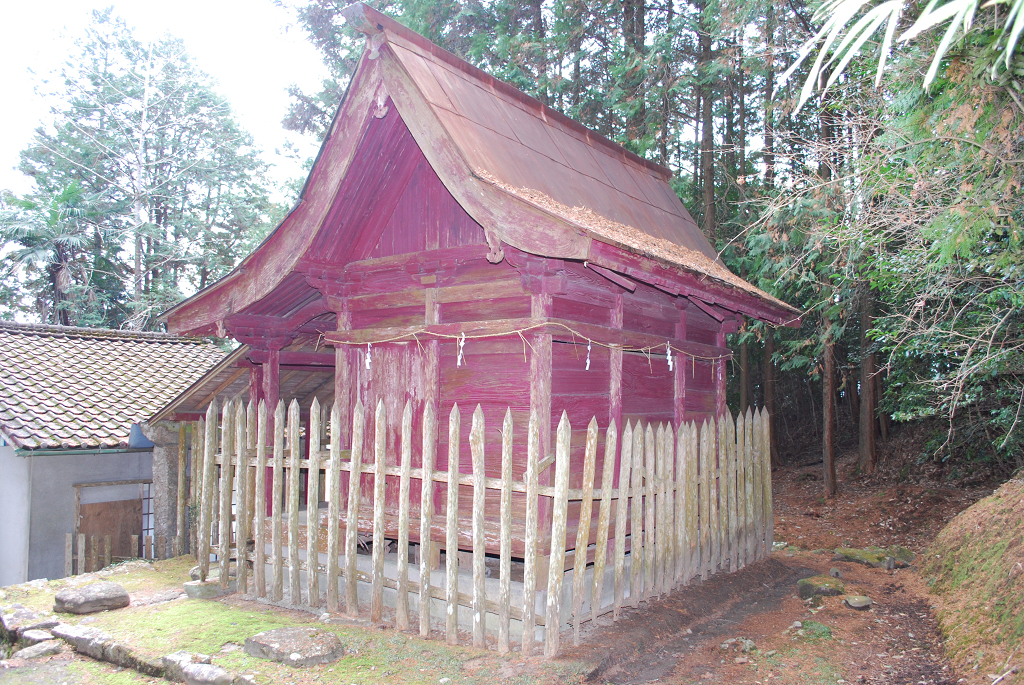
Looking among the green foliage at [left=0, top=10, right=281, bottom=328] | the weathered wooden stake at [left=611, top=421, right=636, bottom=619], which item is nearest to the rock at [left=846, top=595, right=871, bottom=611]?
the weathered wooden stake at [left=611, top=421, right=636, bottom=619]

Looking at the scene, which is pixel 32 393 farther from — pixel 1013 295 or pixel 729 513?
pixel 1013 295

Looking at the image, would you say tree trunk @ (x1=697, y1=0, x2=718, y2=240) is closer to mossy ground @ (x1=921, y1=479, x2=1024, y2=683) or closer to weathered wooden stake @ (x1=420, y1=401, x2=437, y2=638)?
mossy ground @ (x1=921, y1=479, x2=1024, y2=683)

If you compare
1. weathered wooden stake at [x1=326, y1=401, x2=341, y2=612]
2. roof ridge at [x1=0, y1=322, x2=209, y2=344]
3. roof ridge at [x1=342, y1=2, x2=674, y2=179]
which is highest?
roof ridge at [x1=342, y1=2, x2=674, y2=179]

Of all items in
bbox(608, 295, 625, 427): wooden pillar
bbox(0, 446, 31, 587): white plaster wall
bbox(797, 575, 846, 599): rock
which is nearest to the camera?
bbox(608, 295, 625, 427): wooden pillar

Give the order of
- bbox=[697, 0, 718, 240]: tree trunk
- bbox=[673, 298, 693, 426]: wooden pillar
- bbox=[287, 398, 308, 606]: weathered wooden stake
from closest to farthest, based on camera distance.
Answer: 1. bbox=[287, 398, 308, 606]: weathered wooden stake
2. bbox=[673, 298, 693, 426]: wooden pillar
3. bbox=[697, 0, 718, 240]: tree trunk

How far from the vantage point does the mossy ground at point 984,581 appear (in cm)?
482

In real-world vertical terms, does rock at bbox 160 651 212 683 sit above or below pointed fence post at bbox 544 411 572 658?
below

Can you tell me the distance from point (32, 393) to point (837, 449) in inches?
755

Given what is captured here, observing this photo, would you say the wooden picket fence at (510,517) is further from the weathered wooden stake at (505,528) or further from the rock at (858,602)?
the rock at (858,602)

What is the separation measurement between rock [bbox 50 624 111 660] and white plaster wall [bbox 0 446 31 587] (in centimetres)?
695

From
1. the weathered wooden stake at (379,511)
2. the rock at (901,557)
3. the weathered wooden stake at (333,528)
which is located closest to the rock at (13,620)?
the weathered wooden stake at (333,528)

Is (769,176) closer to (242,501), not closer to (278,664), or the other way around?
(242,501)

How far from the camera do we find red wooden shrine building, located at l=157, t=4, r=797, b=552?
220 inches

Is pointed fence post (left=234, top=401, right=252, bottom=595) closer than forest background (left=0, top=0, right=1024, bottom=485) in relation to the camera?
No
